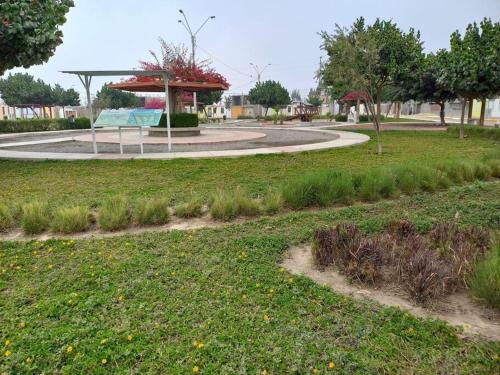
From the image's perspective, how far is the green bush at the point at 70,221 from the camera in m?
5.05

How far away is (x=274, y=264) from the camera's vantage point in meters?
3.90

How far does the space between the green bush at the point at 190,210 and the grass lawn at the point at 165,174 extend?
2.34 feet

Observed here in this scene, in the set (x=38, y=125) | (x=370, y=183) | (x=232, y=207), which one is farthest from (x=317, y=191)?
(x=38, y=125)

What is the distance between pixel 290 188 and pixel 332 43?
7.35m

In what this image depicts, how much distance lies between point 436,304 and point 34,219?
16.0 ft

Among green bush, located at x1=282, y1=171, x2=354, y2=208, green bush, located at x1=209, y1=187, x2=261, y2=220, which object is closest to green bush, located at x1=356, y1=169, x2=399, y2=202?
green bush, located at x1=282, y1=171, x2=354, y2=208

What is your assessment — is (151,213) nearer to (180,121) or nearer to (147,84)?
(147,84)

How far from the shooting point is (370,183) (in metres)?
6.47

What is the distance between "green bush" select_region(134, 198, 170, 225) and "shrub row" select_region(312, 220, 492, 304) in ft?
7.64

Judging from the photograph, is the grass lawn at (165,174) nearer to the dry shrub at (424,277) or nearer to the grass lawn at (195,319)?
the grass lawn at (195,319)

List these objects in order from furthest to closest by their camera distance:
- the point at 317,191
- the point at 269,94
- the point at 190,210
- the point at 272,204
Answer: the point at 269,94
the point at 317,191
the point at 272,204
the point at 190,210

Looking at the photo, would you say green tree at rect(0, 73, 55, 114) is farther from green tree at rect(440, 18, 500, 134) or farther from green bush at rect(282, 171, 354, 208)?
green bush at rect(282, 171, 354, 208)

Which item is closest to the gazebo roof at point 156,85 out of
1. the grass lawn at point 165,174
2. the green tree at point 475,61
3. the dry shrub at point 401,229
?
the grass lawn at point 165,174

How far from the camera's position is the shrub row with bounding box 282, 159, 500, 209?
610 centimetres
